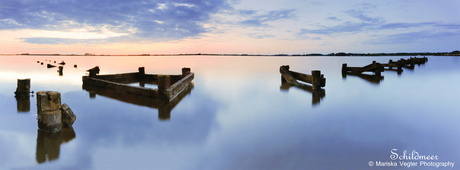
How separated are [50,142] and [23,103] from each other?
16.2ft

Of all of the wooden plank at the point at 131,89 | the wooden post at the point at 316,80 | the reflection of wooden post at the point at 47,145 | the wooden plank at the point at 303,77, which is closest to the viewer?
the reflection of wooden post at the point at 47,145

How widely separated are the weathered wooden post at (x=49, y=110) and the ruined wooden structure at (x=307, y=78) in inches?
382

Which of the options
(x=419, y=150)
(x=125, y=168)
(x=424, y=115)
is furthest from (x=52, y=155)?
(x=424, y=115)

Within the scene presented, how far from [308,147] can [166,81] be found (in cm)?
489

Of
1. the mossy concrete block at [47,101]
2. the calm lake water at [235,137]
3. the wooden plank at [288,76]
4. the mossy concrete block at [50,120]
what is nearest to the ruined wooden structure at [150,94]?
the calm lake water at [235,137]

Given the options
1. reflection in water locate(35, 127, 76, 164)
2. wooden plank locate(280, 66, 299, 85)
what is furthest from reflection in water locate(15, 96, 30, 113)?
wooden plank locate(280, 66, 299, 85)

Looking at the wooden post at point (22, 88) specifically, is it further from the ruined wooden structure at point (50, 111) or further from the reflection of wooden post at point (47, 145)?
the ruined wooden structure at point (50, 111)

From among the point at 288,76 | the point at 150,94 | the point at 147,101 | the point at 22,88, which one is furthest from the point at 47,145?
the point at 288,76

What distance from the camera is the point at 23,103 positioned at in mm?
8109

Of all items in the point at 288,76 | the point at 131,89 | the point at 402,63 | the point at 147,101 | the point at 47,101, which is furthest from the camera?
the point at 402,63

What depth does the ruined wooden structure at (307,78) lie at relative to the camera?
11148mm

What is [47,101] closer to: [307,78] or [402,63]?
[307,78]

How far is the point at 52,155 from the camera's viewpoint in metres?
4.19

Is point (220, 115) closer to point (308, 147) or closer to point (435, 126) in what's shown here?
point (308, 147)
